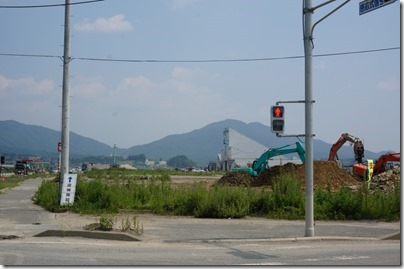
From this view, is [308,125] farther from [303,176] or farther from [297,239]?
[303,176]

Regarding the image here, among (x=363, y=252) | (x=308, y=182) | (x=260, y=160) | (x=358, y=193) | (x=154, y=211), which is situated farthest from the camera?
(x=260, y=160)

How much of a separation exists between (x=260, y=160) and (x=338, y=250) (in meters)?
30.9

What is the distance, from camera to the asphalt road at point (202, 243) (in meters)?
11.6

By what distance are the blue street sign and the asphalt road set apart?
6.20 m

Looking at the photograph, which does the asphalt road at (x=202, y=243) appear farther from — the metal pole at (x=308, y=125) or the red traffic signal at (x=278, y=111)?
the red traffic signal at (x=278, y=111)

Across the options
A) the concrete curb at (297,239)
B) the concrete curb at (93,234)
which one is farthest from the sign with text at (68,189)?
the concrete curb at (297,239)

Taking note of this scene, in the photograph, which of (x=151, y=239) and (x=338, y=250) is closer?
(x=338, y=250)

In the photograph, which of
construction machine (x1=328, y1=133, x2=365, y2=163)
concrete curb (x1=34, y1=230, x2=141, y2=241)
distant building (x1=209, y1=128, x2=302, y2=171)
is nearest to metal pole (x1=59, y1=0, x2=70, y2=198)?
concrete curb (x1=34, y1=230, x2=141, y2=241)

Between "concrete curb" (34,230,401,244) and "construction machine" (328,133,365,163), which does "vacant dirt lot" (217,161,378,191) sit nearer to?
"construction machine" (328,133,365,163)

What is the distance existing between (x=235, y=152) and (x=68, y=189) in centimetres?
13912

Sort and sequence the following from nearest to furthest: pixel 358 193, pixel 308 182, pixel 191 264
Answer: pixel 191 264 < pixel 308 182 < pixel 358 193

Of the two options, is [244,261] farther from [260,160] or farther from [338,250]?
[260,160]

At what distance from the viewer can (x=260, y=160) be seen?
44.3m

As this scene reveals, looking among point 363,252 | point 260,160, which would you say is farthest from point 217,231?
point 260,160
